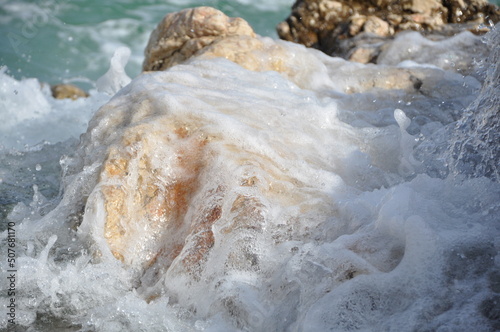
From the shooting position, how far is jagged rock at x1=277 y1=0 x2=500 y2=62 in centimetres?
579

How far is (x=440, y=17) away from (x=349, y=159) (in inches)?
128

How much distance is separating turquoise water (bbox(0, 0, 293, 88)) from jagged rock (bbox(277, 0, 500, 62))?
4.04m

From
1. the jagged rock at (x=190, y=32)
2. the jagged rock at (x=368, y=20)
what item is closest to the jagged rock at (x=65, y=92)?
the jagged rock at (x=190, y=32)

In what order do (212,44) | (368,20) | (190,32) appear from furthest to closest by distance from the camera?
(368,20) → (190,32) → (212,44)

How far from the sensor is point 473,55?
5.09 m

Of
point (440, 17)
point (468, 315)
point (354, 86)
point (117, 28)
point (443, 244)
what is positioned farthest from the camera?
point (117, 28)

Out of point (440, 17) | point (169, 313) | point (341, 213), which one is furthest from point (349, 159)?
point (440, 17)

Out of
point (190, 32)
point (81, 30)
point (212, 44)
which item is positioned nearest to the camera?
point (212, 44)

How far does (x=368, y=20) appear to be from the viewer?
19.6 feet

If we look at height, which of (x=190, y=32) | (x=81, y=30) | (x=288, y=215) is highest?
(x=288, y=215)

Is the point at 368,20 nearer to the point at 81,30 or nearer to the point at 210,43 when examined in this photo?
the point at 210,43

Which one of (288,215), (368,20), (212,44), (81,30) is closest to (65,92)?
(81,30)

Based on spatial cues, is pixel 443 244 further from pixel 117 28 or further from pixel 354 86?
pixel 117 28

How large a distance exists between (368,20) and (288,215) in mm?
3771
